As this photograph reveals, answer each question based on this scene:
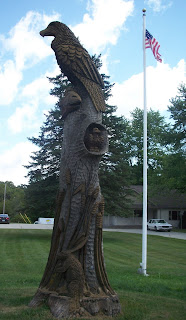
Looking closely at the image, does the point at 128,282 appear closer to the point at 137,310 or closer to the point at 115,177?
the point at 137,310

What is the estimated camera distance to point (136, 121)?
5578 centimetres

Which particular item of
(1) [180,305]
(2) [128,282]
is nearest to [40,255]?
(2) [128,282]

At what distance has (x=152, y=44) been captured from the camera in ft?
39.2

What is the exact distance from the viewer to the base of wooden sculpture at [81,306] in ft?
16.7

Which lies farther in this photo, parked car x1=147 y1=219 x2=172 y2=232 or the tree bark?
parked car x1=147 y1=219 x2=172 y2=232

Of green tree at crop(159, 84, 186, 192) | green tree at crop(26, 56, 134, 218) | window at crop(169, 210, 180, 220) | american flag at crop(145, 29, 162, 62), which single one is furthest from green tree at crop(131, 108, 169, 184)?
american flag at crop(145, 29, 162, 62)

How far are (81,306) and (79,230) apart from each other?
3.68 ft

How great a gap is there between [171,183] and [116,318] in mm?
28906

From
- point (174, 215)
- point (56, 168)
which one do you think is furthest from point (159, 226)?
point (56, 168)

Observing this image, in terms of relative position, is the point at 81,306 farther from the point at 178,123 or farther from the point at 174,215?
the point at 174,215

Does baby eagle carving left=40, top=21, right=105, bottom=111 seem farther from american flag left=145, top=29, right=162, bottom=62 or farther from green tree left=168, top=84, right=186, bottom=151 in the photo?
green tree left=168, top=84, right=186, bottom=151

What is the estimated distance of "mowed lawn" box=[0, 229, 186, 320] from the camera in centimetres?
551

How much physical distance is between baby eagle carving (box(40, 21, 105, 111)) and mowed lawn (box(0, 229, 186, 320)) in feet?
11.3

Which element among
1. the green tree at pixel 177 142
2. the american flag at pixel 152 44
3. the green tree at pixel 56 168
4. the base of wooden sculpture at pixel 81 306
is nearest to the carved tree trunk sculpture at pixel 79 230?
the base of wooden sculpture at pixel 81 306
